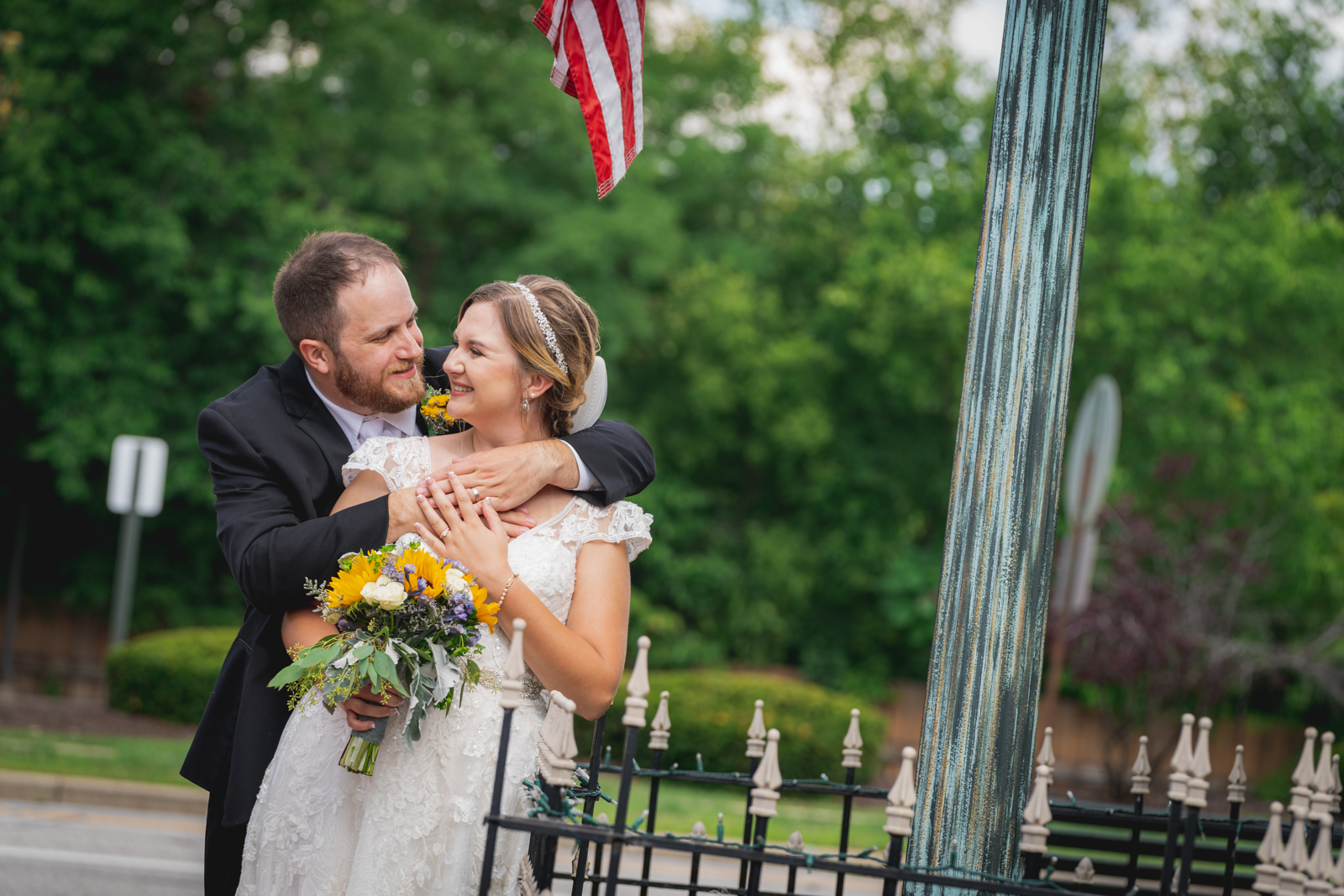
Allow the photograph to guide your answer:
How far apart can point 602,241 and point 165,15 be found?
6.39 m

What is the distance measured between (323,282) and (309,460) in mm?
460

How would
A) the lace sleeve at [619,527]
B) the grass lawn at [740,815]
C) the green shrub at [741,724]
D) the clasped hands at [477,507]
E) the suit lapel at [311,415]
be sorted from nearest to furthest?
the clasped hands at [477,507] < the lace sleeve at [619,527] < the suit lapel at [311,415] < the grass lawn at [740,815] < the green shrub at [741,724]

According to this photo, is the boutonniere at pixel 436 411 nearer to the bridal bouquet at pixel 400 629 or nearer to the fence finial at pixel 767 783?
the bridal bouquet at pixel 400 629

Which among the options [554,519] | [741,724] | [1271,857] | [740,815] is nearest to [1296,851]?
[1271,857]

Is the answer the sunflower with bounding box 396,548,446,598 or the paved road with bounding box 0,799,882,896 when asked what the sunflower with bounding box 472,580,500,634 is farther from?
the paved road with bounding box 0,799,882,896

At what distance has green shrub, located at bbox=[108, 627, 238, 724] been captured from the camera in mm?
12359

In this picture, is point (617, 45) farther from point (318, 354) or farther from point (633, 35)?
point (318, 354)

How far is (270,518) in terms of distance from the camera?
9.01 ft

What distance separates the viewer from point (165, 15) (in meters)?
14.9

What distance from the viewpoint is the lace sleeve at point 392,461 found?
9.25 ft

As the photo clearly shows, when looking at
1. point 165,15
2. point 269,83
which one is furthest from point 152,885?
point 269,83

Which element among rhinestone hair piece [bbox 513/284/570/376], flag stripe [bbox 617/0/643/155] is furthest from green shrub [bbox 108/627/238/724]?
rhinestone hair piece [bbox 513/284/570/376]

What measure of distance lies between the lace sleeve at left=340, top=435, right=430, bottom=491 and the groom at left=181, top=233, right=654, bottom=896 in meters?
0.09

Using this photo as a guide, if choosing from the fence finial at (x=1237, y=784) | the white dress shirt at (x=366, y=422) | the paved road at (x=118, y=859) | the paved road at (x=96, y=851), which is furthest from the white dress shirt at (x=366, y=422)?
the paved road at (x=96, y=851)
